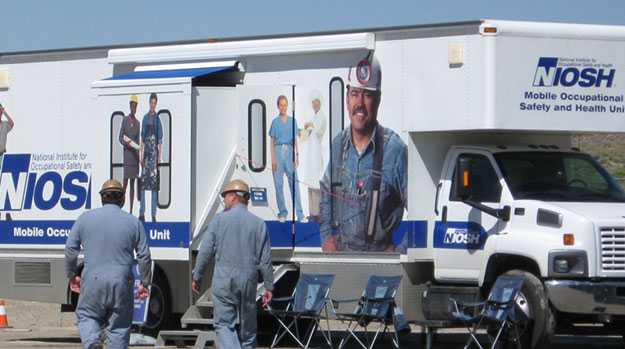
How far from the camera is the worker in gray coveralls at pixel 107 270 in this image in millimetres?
11461

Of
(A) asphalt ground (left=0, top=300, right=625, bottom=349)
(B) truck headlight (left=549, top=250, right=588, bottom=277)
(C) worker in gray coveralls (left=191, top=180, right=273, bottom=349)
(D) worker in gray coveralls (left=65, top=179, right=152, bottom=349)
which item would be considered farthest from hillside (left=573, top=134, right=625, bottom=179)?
(D) worker in gray coveralls (left=65, top=179, right=152, bottom=349)

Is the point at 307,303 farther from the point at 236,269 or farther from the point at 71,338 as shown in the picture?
the point at 71,338

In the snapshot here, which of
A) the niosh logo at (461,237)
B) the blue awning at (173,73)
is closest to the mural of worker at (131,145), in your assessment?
the blue awning at (173,73)

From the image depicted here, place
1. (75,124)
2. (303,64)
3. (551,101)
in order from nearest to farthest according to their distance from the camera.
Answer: (551,101), (303,64), (75,124)

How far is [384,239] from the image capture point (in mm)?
15352

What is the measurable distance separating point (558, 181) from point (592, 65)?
1283mm

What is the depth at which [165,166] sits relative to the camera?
1644cm

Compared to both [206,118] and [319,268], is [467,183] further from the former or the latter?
[206,118]

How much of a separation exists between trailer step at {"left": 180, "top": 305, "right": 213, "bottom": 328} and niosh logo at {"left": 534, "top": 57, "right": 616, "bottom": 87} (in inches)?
180

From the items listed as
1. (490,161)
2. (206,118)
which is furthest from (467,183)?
(206,118)

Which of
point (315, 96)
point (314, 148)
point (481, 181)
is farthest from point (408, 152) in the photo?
point (315, 96)

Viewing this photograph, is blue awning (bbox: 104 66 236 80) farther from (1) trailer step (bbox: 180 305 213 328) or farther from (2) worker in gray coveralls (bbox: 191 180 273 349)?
(2) worker in gray coveralls (bbox: 191 180 273 349)

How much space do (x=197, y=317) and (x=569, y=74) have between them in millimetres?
4980

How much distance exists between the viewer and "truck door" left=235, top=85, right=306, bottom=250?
1603cm
